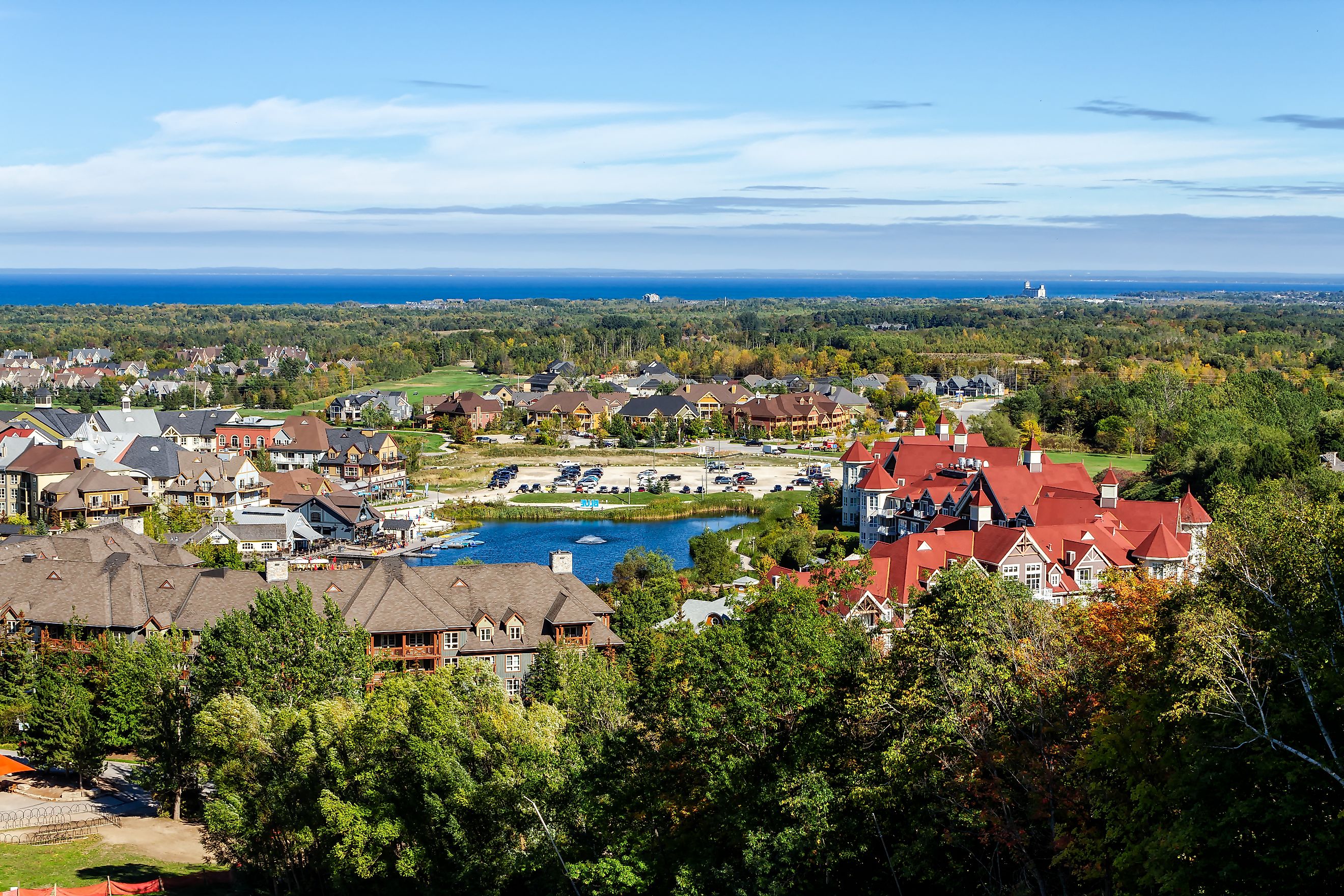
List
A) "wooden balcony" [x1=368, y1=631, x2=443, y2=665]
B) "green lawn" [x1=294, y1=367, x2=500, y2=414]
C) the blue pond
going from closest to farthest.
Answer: "wooden balcony" [x1=368, y1=631, x2=443, y2=665] → the blue pond → "green lawn" [x1=294, y1=367, x2=500, y2=414]


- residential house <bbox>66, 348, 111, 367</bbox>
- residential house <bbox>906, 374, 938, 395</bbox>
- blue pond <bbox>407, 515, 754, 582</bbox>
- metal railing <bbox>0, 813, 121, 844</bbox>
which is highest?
residential house <bbox>66, 348, 111, 367</bbox>

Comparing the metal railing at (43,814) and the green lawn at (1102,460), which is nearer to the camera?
the metal railing at (43,814)

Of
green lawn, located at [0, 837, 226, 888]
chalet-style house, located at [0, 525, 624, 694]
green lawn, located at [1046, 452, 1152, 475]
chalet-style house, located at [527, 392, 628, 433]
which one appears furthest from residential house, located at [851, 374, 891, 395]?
green lawn, located at [0, 837, 226, 888]

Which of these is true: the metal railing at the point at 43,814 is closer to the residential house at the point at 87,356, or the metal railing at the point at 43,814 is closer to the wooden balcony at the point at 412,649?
the wooden balcony at the point at 412,649

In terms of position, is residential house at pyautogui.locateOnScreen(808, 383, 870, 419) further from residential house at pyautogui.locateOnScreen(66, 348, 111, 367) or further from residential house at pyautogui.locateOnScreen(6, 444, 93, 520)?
residential house at pyautogui.locateOnScreen(66, 348, 111, 367)

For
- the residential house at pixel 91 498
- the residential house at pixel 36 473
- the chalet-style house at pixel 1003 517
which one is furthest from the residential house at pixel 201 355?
the chalet-style house at pixel 1003 517

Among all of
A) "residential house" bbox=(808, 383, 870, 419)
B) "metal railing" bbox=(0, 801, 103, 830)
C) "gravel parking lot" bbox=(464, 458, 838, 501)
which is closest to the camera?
"metal railing" bbox=(0, 801, 103, 830)
